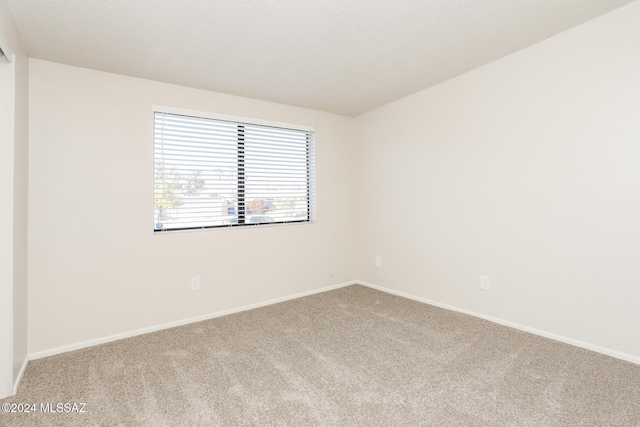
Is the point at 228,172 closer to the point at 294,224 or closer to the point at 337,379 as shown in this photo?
the point at 294,224

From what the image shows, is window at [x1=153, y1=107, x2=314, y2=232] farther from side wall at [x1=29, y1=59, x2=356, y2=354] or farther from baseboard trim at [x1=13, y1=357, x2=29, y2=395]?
baseboard trim at [x1=13, y1=357, x2=29, y2=395]

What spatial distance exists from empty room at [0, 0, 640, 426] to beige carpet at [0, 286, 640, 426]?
0.7 inches

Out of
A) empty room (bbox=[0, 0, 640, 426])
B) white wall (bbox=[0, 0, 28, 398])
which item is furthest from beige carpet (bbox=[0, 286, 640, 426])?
white wall (bbox=[0, 0, 28, 398])

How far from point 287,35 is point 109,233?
215 cm

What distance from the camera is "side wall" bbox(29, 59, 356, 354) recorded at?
2391 mm

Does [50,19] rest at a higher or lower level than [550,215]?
higher

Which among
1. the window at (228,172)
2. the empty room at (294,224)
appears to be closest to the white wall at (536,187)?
the empty room at (294,224)

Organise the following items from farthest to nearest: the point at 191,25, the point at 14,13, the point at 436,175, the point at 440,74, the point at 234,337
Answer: the point at 436,175 → the point at 440,74 → the point at 234,337 → the point at 191,25 → the point at 14,13

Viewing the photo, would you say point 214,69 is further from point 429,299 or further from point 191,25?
point 429,299

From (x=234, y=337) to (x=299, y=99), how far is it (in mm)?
2515

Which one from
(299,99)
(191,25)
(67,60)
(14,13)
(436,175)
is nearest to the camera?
(14,13)

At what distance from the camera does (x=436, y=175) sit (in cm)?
326

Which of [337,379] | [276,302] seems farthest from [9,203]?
[276,302]

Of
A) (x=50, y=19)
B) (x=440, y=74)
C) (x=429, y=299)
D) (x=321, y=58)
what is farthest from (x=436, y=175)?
(x=50, y=19)
